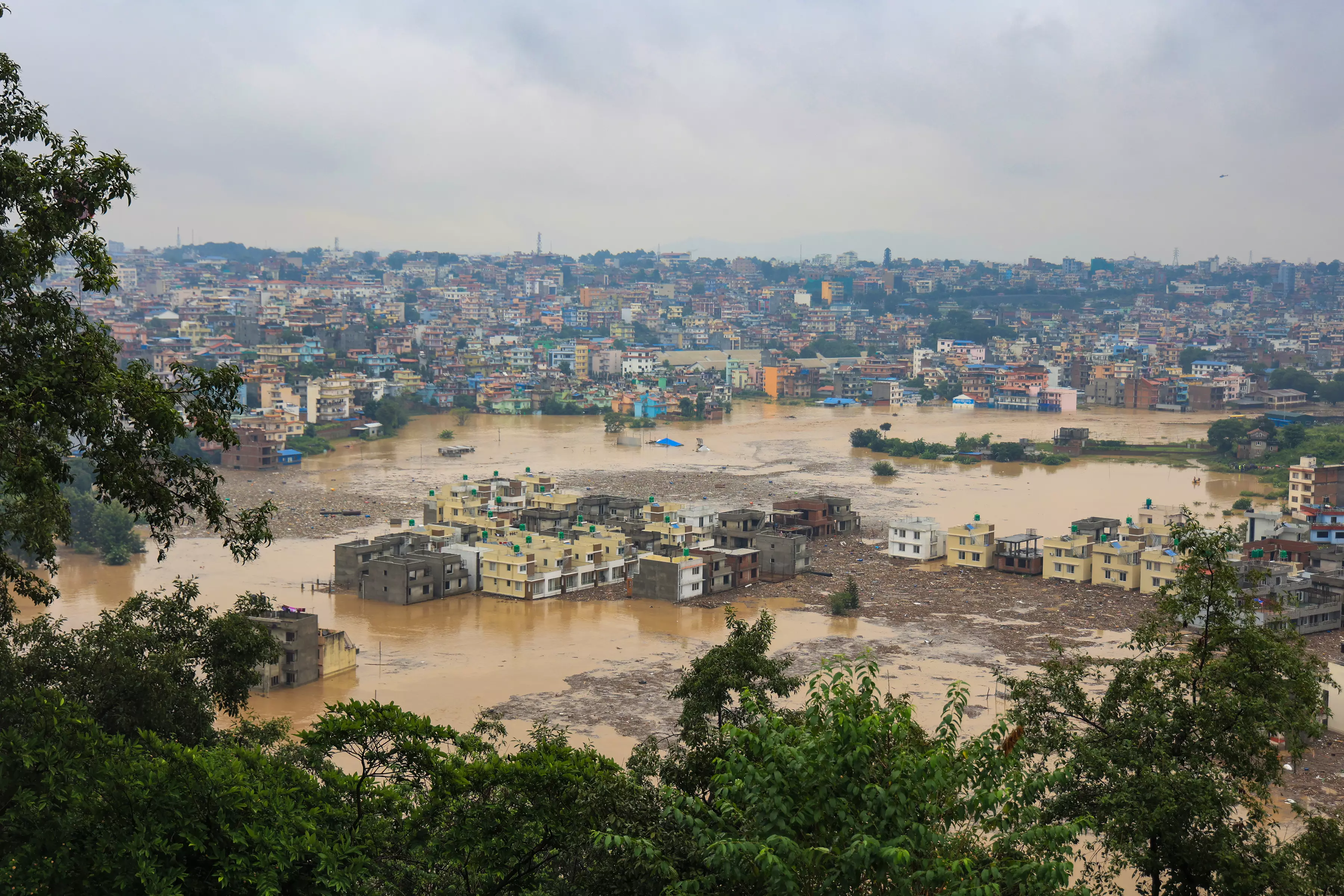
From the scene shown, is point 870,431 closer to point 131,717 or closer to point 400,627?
point 400,627

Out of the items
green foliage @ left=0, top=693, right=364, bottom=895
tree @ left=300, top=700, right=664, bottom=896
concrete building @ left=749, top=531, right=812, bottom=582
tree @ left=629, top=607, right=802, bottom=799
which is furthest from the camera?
concrete building @ left=749, top=531, right=812, bottom=582

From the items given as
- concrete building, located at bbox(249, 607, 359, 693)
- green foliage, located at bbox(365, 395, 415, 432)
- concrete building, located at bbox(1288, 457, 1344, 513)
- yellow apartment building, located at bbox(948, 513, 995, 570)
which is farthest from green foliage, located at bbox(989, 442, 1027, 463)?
concrete building, located at bbox(249, 607, 359, 693)

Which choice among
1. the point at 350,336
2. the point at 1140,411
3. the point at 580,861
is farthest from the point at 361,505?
the point at 1140,411

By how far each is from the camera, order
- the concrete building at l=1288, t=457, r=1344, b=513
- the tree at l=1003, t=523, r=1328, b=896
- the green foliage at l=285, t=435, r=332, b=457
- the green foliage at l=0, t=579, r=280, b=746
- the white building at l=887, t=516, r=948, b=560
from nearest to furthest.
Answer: the tree at l=1003, t=523, r=1328, b=896
the green foliage at l=0, t=579, r=280, b=746
the white building at l=887, t=516, r=948, b=560
the concrete building at l=1288, t=457, r=1344, b=513
the green foliage at l=285, t=435, r=332, b=457

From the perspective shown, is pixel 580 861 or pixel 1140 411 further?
pixel 1140 411

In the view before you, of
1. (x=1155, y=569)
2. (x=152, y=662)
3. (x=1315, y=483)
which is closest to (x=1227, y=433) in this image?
(x=1315, y=483)

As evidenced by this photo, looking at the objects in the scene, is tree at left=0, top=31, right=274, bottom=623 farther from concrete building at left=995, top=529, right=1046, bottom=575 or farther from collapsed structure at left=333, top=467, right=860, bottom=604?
concrete building at left=995, top=529, right=1046, bottom=575

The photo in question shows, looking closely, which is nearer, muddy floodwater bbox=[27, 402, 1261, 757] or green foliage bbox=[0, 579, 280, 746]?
green foliage bbox=[0, 579, 280, 746]
